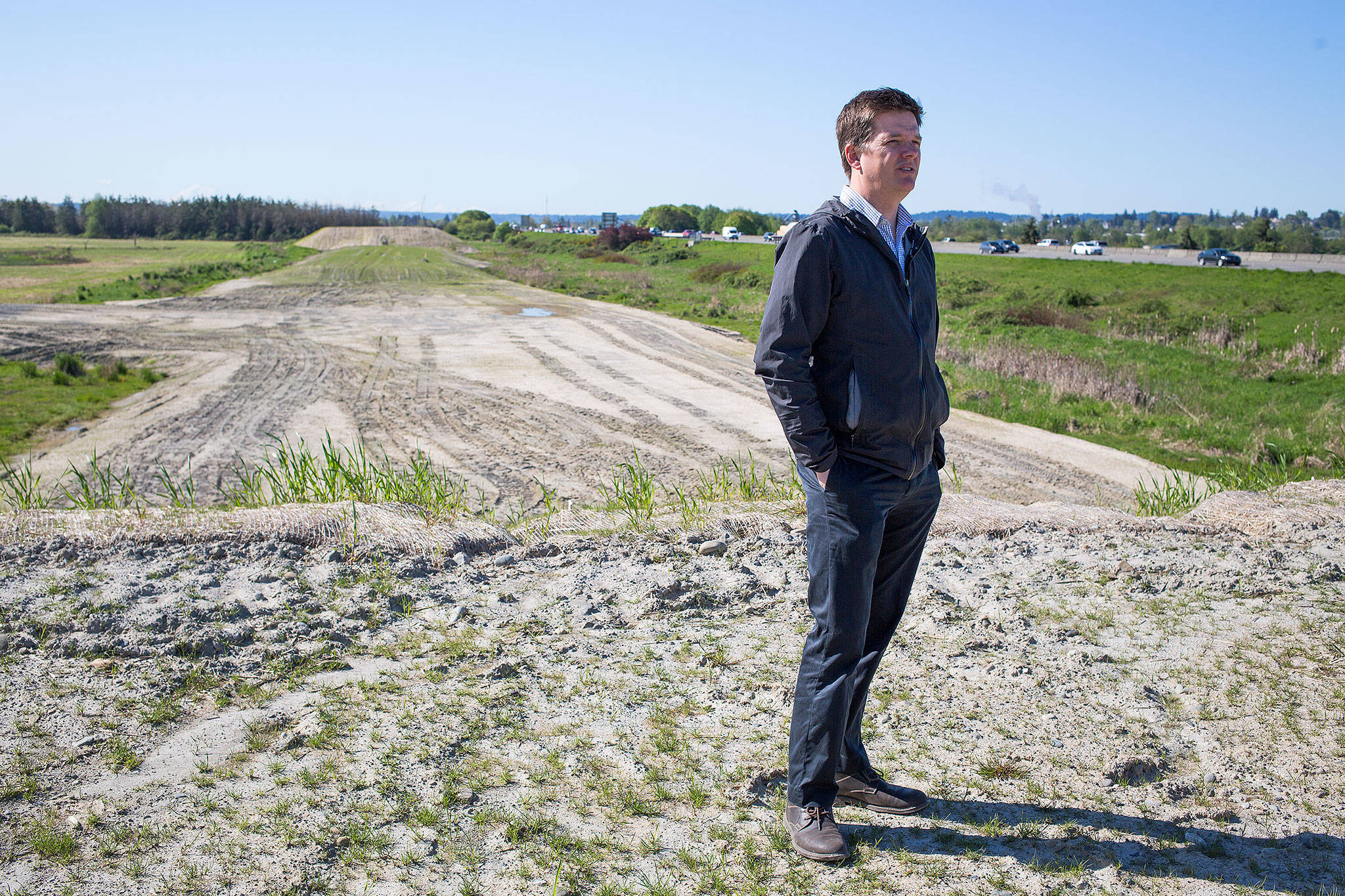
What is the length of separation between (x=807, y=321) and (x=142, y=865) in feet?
7.90

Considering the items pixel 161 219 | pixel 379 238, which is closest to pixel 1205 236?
pixel 379 238

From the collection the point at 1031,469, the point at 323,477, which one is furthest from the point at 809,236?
the point at 1031,469

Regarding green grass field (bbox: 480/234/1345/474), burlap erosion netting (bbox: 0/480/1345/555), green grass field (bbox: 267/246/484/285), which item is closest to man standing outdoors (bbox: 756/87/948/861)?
burlap erosion netting (bbox: 0/480/1345/555)

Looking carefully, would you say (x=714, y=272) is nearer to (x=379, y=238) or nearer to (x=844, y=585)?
(x=379, y=238)

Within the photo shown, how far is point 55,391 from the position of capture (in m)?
17.1

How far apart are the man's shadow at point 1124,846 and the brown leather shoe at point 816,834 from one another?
0.16 metres

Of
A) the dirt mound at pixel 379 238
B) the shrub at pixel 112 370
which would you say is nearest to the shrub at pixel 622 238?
the dirt mound at pixel 379 238

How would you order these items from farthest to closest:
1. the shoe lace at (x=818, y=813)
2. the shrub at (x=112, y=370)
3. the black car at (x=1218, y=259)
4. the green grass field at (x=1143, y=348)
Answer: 1. the black car at (x=1218, y=259)
2. the shrub at (x=112, y=370)
3. the green grass field at (x=1143, y=348)
4. the shoe lace at (x=818, y=813)

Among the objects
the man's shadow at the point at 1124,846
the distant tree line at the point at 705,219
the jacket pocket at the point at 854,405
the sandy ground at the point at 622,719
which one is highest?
the distant tree line at the point at 705,219

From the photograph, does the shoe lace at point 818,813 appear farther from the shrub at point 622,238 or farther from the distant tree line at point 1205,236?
the shrub at point 622,238

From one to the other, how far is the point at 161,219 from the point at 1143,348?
10061 cm

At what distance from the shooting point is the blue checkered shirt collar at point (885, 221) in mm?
2428

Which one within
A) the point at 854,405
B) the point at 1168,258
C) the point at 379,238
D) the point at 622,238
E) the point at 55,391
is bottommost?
the point at 55,391

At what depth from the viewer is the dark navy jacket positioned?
2.32 metres
